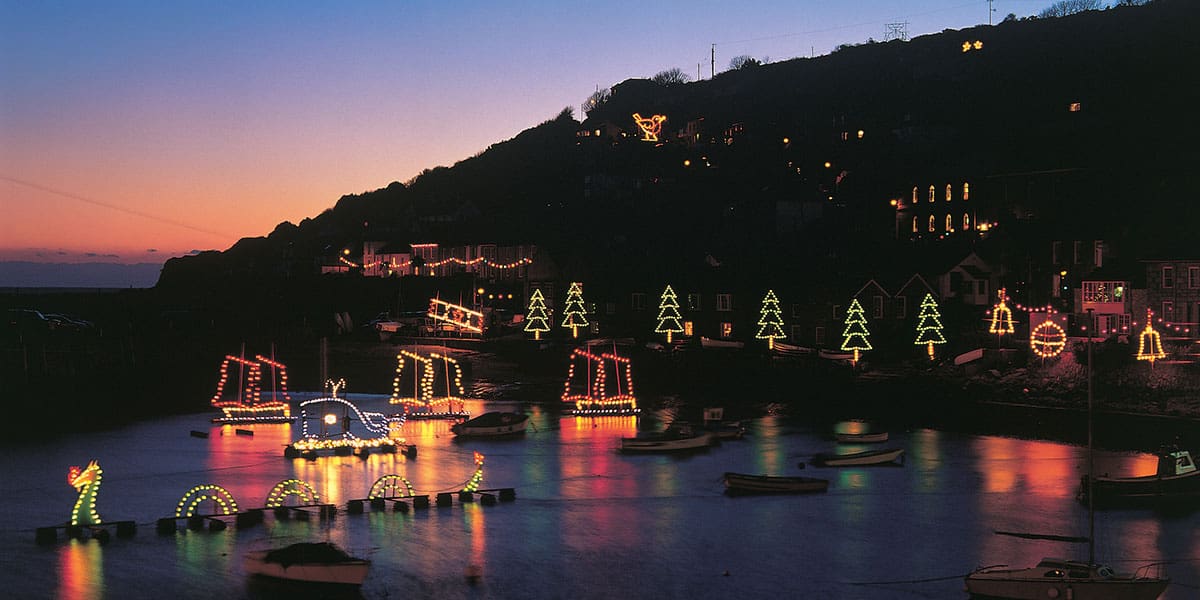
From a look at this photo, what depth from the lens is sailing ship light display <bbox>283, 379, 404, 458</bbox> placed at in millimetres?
44156

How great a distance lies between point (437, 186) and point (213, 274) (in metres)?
38.0

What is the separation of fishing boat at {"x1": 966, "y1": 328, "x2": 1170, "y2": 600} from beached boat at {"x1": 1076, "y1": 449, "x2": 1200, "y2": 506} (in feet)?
34.4

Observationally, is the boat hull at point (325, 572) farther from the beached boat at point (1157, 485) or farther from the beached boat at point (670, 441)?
the beached boat at point (1157, 485)

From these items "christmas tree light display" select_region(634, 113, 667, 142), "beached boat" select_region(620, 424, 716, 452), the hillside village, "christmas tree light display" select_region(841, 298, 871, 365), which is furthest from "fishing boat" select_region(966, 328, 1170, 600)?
"christmas tree light display" select_region(634, 113, 667, 142)

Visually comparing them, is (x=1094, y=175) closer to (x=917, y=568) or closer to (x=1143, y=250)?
(x=1143, y=250)

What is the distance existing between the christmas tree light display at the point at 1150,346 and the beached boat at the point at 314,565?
39888 mm

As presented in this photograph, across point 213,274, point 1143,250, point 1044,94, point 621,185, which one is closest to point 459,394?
point 1143,250

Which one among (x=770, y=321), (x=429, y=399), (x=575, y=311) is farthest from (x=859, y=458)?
(x=575, y=311)

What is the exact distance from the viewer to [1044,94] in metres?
110

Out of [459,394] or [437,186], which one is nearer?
[459,394]

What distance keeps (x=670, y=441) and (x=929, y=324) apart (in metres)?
23.0

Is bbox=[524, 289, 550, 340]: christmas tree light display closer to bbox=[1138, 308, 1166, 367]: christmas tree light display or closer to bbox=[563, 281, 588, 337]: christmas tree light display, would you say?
bbox=[563, 281, 588, 337]: christmas tree light display

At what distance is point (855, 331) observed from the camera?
6394cm

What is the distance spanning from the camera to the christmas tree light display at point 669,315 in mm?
72938
